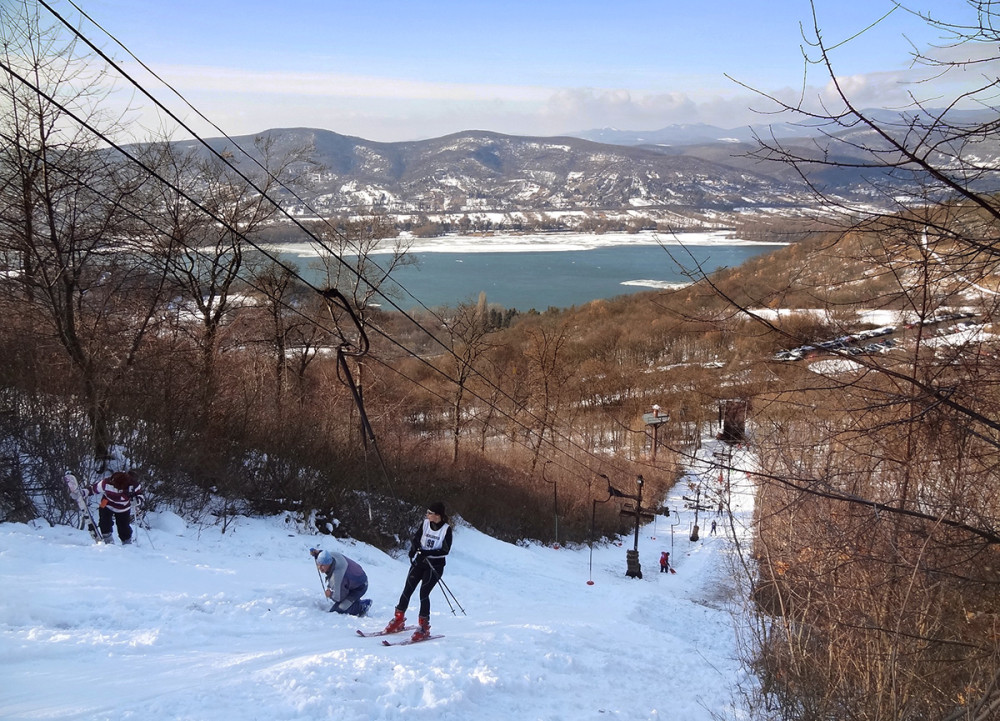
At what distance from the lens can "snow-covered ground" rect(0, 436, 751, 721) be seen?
15.4 ft

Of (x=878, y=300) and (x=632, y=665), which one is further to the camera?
(x=632, y=665)

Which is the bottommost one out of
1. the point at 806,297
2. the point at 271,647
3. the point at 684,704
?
the point at 684,704

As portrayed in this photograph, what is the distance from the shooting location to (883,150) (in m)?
2.97

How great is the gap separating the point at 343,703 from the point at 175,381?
30.8 feet

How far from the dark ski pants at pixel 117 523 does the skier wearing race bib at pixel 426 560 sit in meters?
3.73

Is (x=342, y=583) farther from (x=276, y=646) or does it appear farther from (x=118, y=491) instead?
(x=118, y=491)

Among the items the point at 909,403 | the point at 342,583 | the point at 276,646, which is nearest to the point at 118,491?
the point at 342,583

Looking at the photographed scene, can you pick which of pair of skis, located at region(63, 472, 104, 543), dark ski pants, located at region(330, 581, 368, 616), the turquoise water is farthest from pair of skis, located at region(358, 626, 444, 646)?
the turquoise water

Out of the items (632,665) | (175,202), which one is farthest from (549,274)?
(632,665)

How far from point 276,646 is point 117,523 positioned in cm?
355

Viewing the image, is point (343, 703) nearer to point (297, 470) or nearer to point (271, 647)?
point (271, 647)

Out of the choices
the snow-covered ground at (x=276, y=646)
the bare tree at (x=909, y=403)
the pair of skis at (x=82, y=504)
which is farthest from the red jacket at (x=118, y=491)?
the bare tree at (x=909, y=403)

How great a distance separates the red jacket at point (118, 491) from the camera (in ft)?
27.1

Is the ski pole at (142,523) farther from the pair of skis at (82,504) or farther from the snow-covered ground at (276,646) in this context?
the pair of skis at (82,504)
